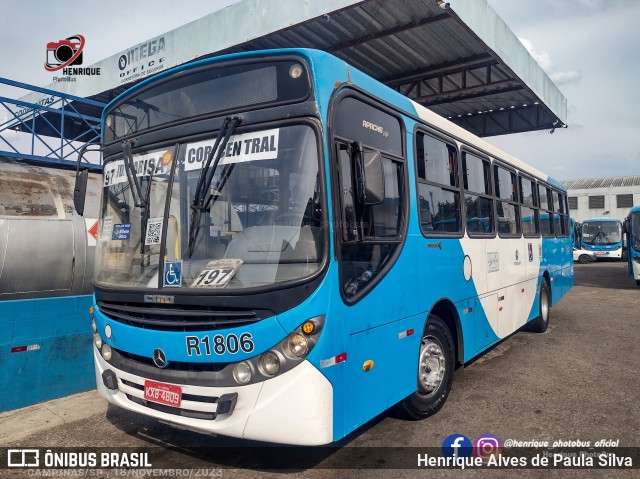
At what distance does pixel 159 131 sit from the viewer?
377cm

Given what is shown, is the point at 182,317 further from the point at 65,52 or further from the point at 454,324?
the point at 65,52

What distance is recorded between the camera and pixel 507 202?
6.68 m

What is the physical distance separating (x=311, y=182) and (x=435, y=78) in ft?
33.7

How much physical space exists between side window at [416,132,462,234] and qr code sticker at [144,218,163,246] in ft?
7.48

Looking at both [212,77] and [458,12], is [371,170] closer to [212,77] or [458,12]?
[212,77]

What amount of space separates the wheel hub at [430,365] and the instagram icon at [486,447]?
0.65 meters

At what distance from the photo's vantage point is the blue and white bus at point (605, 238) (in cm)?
3069

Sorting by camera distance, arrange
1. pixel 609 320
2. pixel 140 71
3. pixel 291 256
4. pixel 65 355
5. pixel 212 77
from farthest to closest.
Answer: pixel 140 71 → pixel 609 320 → pixel 65 355 → pixel 212 77 → pixel 291 256

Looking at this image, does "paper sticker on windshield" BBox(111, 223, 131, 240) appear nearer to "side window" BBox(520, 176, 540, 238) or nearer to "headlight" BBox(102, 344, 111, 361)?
"headlight" BBox(102, 344, 111, 361)

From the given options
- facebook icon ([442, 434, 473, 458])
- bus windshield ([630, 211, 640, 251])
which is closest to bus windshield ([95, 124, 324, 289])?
facebook icon ([442, 434, 473, 458])

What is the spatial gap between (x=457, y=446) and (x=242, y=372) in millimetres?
2109

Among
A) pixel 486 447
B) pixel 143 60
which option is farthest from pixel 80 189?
pixel 143 60

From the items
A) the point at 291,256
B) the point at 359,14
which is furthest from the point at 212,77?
the point at 359,14

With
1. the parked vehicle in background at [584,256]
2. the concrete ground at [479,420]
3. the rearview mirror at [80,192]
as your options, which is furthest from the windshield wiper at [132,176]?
the parked vehicle in background at [584,256]
